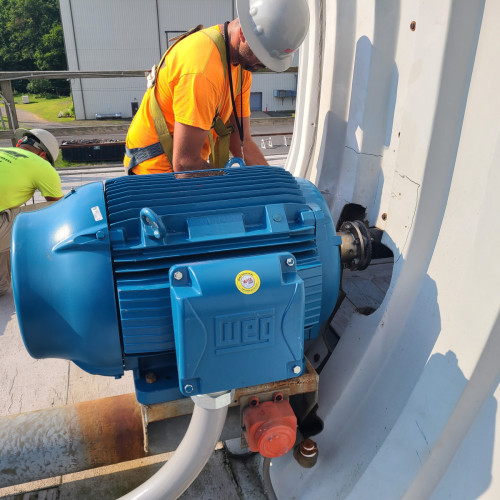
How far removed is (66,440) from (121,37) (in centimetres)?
2033

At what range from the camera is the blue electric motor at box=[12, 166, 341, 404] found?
99 cm

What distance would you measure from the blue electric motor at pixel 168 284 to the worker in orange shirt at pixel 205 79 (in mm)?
665

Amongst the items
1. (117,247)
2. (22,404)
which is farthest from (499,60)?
(22,404)

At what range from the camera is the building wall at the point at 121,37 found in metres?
18.3

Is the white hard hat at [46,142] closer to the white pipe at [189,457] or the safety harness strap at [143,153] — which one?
the safety harness strap at [143,153]

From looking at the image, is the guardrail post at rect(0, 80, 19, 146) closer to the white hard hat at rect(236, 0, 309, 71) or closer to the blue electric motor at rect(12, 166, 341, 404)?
the white hard hat at rect(236, 0, 309, 71)

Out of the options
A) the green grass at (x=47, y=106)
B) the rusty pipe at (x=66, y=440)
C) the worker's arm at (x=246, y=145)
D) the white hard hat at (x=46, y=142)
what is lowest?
the green grass at (x=47, y=106)

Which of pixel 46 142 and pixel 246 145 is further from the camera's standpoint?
pixel 46 142

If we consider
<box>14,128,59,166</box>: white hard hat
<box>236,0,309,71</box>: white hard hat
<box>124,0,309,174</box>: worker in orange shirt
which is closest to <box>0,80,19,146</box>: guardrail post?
<box>14,128,59,166</box>: white hard hat

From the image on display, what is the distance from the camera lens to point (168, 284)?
41.1 inches

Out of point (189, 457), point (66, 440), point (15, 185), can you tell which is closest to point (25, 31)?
point (15, 185)

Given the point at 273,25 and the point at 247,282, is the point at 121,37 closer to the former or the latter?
the point at 273,25

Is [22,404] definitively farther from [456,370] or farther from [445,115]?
[445,115]

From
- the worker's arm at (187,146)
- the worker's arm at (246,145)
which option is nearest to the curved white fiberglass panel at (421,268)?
the worker's arm at (187,146)
